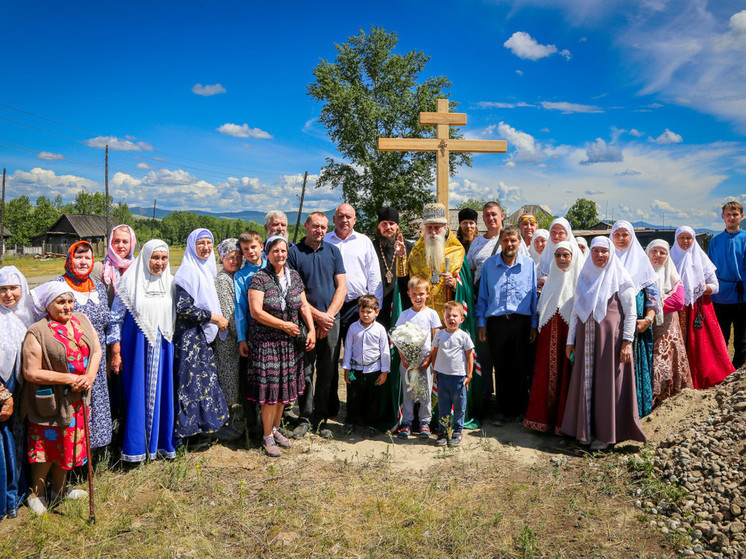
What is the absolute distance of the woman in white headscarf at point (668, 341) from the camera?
197 inches

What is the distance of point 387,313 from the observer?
5398 mm

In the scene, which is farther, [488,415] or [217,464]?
[488,415]

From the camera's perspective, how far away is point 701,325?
17.6 ft

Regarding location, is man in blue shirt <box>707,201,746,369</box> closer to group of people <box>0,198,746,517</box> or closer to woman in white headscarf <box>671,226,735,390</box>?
group of people <box>0,198,746,517</box>

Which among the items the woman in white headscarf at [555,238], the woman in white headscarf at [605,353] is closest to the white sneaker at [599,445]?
the woman in white headscarf at [605,353]

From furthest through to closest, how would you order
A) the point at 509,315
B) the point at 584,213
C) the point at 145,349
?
1. the point at 584,213
2. the point at 509,315
3. the point at 145,349

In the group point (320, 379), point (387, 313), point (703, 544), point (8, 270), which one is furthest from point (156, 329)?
point (703, 544)

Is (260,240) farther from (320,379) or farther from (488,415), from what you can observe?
(488,415)

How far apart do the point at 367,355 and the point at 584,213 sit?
153 feet

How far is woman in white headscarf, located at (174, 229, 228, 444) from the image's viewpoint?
4102 mm

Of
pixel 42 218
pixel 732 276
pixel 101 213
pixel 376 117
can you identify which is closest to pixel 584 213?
pixel 376 117

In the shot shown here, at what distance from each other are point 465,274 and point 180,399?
9.84ft

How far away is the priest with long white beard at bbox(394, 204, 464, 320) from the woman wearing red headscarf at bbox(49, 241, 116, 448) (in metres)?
2.81

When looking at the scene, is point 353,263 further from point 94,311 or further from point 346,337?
point 94,311
